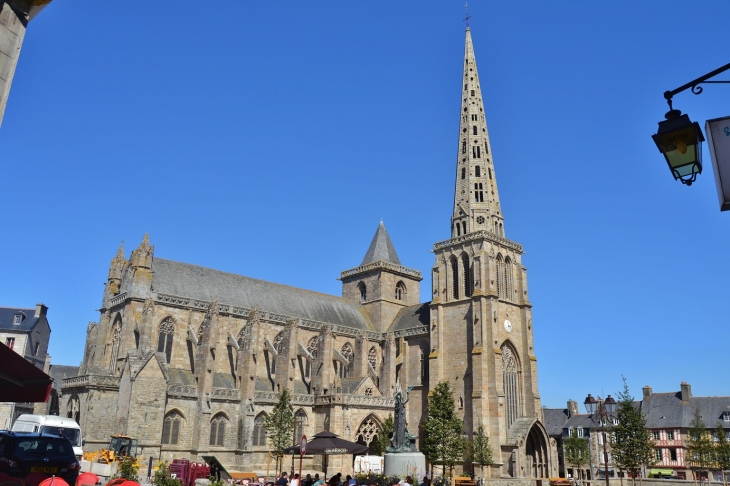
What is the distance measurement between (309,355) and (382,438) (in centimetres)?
825

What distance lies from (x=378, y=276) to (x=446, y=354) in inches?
534

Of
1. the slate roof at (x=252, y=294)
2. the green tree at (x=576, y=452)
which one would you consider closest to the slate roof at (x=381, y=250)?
the slate roof at (x=252, y=294)

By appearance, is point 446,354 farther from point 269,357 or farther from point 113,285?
point 113,285

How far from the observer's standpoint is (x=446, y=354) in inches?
1721

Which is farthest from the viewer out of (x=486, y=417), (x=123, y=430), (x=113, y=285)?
(x=113, y=285)

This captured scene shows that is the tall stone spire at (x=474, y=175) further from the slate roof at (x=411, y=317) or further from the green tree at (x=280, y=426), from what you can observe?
the green tree at (x=280, y=426)

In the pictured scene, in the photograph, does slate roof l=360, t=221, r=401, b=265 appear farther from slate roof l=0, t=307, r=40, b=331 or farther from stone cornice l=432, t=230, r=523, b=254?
slate roof l=0, t=307, r=40, b=331

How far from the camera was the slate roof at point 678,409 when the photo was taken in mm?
52750

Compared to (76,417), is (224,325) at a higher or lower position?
higher

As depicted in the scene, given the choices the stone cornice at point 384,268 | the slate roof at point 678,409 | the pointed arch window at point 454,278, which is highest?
the stone cornice at point 384,268

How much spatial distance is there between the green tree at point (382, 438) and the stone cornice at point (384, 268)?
54.4 ft

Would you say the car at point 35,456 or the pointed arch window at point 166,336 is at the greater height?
the pointed arch window at point 166,336

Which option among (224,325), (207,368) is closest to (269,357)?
(224,325)

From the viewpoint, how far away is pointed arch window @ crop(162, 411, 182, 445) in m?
35.1
